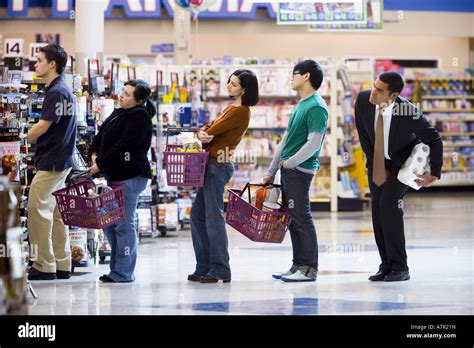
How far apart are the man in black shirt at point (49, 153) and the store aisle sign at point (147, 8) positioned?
447 inches

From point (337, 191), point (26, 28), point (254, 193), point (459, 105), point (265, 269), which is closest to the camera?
point (254, 193)

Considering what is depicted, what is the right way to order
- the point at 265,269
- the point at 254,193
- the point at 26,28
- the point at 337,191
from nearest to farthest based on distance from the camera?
the point at 254,193 < the point at 265,269 < the point at 337,191 < the point at 26,28

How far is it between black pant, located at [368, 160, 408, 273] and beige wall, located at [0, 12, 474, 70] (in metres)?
12.1

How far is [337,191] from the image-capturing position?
14922 mm

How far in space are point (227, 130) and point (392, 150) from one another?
3.98ft

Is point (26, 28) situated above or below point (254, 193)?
above

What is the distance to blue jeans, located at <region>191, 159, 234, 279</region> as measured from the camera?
735 cm

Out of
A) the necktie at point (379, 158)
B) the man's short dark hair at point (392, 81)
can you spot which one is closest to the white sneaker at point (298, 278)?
the necktie at point (379, 158)

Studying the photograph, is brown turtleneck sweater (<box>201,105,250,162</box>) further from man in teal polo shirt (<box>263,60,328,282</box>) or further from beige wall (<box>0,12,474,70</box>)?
beige wall (<box>0,12,474,70</box>)

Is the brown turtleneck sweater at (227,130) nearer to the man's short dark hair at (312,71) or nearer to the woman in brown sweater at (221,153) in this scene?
the woman in brown sweater at (221,153)

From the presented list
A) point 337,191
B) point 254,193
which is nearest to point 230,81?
point 254,193

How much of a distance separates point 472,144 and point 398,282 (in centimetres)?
1398

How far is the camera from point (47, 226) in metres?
7.52
